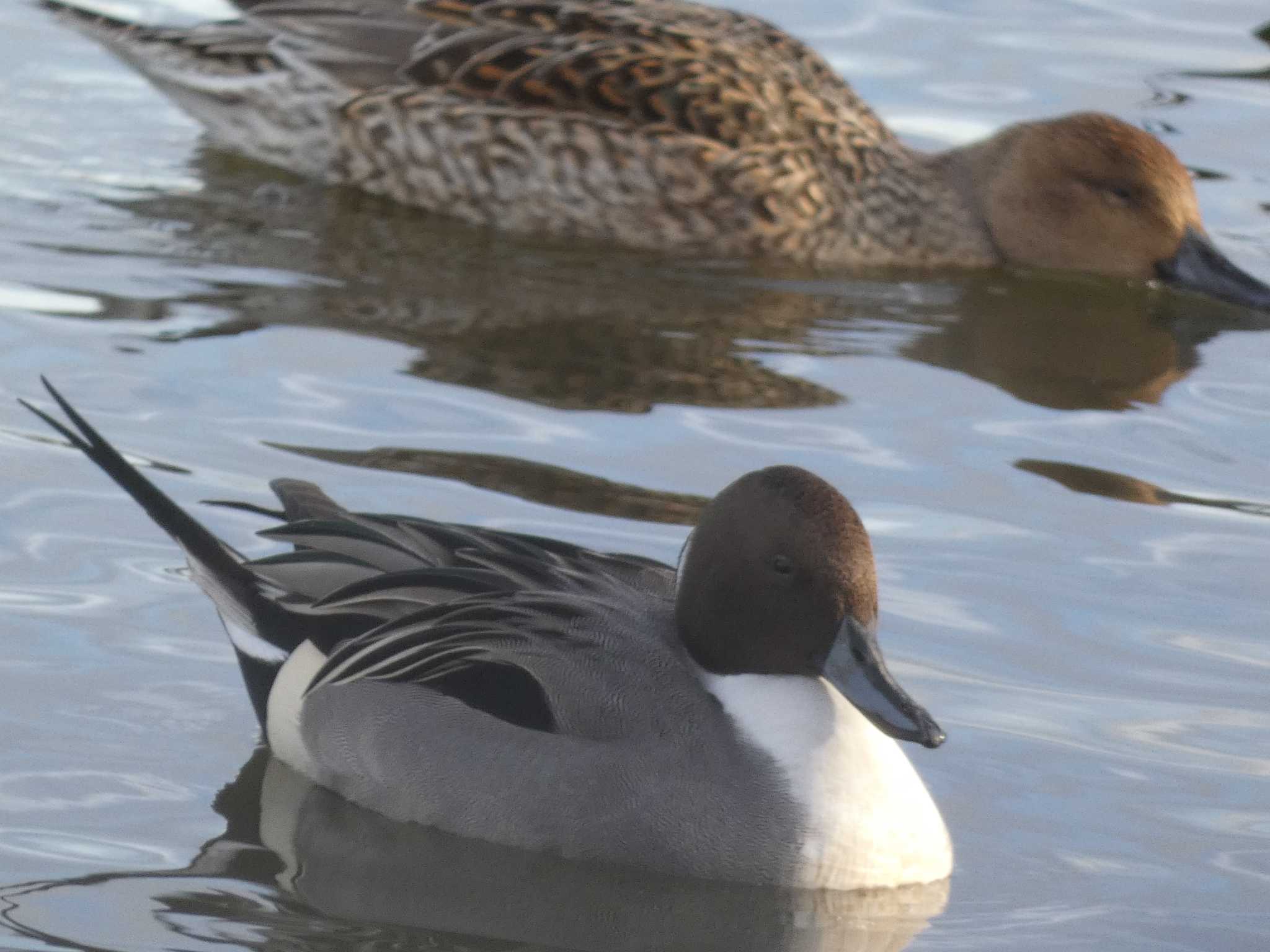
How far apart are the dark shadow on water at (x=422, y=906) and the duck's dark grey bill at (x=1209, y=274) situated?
4.09 metres

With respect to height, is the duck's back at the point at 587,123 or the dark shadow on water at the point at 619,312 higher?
the duck's back at the point at 587,123

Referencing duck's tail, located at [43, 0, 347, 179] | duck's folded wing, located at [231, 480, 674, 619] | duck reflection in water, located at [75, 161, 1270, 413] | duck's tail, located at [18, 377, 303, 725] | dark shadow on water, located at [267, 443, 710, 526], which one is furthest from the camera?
duck's tail, located at [43, 0, 347, 179]

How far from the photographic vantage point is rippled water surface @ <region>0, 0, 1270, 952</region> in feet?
14.6

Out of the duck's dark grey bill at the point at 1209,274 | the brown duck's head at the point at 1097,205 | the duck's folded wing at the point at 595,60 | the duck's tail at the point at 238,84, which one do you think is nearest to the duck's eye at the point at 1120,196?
the brown duck's head at the point at 1097,205

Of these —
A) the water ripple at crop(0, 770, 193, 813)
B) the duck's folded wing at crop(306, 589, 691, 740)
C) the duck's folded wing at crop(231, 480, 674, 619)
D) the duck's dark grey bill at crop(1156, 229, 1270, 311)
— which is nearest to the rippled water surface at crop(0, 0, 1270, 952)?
the water ripple at crop(0, 770, 193, 813)

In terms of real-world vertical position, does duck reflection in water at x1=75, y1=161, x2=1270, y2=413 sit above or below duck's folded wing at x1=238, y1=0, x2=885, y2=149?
below

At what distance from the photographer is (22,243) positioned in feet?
25.4

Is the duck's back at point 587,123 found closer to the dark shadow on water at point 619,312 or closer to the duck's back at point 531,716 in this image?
the dark shadow on water at point 619,312

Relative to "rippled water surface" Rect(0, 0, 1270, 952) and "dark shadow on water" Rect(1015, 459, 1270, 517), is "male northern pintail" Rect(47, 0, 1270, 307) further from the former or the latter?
"dark shadow on water" Rect(1015, 459, 1270, 517)

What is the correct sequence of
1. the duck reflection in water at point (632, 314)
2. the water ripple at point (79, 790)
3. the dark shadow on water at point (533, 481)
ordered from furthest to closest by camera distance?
the duck reflection in water at point (632, 314), the dark shadow on water at point (533, 481), the water ripple at point (79, 790)

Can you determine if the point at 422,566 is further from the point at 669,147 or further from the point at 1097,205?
the point at 1097,205

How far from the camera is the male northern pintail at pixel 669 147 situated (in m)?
8.20

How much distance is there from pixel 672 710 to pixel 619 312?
10.9 feet

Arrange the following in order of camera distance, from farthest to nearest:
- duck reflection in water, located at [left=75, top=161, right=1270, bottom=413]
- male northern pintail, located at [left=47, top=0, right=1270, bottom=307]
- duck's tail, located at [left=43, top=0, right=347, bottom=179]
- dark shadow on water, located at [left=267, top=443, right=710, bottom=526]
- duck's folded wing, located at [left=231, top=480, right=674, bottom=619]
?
1. duck's tail, located at [left=43, top=0, right=347, bottom=179]
2. male northern pintail, located at [left=47, top=0, right=1270, bottom=307]
3. duck reflection in water, located at [left=75, top=161, right=1270, bottom=413]
4. dark shadow on water, located at [left=267, top=443, right=710, bottom=526]
5. duck's folded wing, located at [left=231, top=480, right=674, bottom=619]
